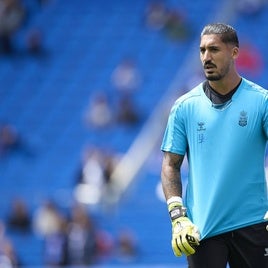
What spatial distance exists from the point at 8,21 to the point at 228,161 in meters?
19.1

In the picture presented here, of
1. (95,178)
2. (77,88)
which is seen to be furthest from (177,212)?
(77,88)

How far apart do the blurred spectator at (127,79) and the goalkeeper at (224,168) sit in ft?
53.2

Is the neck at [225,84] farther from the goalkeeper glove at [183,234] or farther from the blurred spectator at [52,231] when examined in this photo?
the blurred spectator at [52,231]

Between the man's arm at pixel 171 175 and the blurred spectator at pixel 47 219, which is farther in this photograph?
→ the blurred spectator at pixel 47 219

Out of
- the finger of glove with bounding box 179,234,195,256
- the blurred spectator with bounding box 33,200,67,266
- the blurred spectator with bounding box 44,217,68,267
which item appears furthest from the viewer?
the blurred spectator with bounding box 33,200,67,266

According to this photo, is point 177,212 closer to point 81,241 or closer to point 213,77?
point 213,77

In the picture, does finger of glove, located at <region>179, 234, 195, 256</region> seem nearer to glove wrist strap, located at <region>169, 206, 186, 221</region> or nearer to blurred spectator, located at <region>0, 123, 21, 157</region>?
glove wrist strap, located at <region>169, 206, 186, 221</region>

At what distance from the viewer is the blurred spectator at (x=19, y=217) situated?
61.2 ft

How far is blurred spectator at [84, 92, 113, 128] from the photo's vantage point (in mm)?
21203

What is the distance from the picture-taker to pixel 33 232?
1884 cm

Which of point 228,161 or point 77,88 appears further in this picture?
point 77,88

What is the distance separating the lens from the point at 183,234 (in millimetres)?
5883

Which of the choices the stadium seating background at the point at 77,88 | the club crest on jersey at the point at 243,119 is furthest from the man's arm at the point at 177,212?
the stadium seating background at the point at 77,88

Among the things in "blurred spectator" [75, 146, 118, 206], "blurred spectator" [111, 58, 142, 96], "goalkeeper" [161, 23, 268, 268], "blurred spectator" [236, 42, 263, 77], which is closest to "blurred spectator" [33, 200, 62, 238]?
"blurred spectator" [75, 146, 118, 206]
